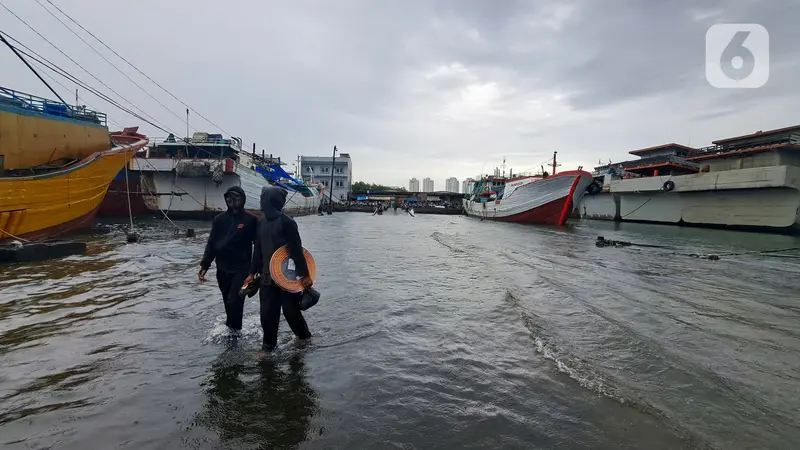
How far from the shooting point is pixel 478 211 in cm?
4447

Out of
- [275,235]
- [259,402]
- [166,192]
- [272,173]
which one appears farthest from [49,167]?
[272,173]

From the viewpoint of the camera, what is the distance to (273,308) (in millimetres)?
4055

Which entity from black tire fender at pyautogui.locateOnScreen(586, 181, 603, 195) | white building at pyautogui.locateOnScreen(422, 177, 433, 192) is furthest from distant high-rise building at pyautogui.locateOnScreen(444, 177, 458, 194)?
black tire fender at pyautogui.locateOnScreen(586, 181, 603, 195)

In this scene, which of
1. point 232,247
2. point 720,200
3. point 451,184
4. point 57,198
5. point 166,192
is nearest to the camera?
point 232,247

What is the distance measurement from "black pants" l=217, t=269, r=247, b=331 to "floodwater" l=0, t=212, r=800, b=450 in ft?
1.12

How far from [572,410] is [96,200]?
1888 cm

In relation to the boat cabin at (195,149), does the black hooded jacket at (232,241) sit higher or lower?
lower

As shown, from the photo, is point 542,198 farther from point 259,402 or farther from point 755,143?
point 259,402

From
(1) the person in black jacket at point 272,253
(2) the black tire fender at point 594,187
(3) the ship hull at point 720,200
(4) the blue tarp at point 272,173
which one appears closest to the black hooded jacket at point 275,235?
(1) the person in black jacket at point 272,253

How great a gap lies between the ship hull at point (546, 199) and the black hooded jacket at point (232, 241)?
87.7ft

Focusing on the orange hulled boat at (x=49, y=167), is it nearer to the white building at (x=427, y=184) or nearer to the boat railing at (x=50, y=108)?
the boat railing at (x=50, y=108)

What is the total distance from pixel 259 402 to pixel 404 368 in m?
1.49

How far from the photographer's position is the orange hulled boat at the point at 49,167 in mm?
11562

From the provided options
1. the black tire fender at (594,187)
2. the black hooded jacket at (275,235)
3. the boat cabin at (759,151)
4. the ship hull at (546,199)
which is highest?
the boat cabin at (759,151)
